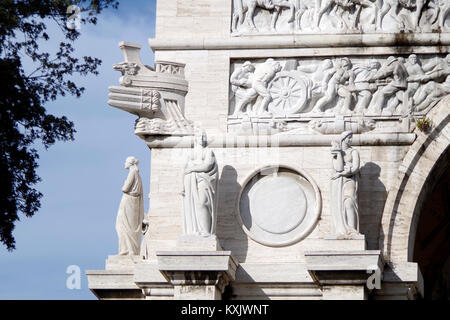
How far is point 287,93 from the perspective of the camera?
22781 millimetres

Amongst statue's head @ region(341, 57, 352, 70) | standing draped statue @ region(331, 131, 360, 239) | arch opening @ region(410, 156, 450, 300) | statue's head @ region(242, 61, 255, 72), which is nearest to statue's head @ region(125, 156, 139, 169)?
statue's head @ region(242, 61, 255, 72)

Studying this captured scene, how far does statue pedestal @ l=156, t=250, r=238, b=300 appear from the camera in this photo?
2120cm

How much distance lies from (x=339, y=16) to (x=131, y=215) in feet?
14.3

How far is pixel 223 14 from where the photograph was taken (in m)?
23.3

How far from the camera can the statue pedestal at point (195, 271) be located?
2120 cm

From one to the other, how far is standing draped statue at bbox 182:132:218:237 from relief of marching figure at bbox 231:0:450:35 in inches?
95.7

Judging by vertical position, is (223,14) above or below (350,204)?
above

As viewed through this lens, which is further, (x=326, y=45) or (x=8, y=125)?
(x=8, y=125)

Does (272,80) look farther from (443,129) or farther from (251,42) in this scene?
(443,129)

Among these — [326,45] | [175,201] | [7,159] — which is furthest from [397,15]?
[7,159]

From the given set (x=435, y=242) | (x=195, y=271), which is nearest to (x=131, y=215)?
(x=195, y=271)

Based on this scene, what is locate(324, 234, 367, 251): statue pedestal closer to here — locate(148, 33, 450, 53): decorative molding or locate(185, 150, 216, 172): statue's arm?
locate(185, 150, 216, 172): statue's arm

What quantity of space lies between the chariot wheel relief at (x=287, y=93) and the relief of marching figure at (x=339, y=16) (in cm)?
77
